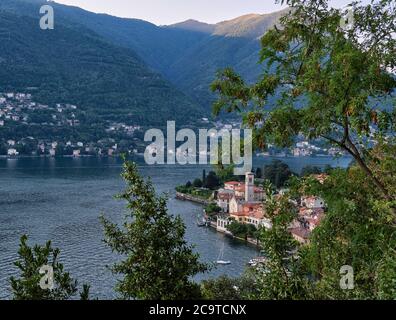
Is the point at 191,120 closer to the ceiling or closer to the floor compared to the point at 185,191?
closer to the ceiling

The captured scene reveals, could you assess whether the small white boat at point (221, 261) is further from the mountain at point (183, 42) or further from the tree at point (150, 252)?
the mountain at point (183, 42)

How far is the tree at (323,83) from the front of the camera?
3539 mm

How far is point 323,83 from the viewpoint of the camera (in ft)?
12.1

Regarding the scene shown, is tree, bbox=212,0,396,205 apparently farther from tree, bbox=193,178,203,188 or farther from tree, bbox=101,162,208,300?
tree, bbox=193,178,203,188

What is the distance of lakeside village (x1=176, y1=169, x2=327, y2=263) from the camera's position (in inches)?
960

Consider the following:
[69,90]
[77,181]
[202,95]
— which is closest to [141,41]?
[202,95]

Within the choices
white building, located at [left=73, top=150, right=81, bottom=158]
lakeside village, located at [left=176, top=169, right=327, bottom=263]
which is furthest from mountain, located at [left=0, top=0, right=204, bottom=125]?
lakeside village, located at [left=176, top=169, right=327, bottom=263]

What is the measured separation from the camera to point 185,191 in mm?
36719

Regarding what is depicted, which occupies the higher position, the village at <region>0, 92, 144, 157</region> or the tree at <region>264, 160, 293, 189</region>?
the village at <region>0, 92, 144, 157</region>

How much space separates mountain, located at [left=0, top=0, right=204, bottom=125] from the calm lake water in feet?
125

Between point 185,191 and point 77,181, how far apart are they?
9.59 m

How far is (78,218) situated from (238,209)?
9.56m
